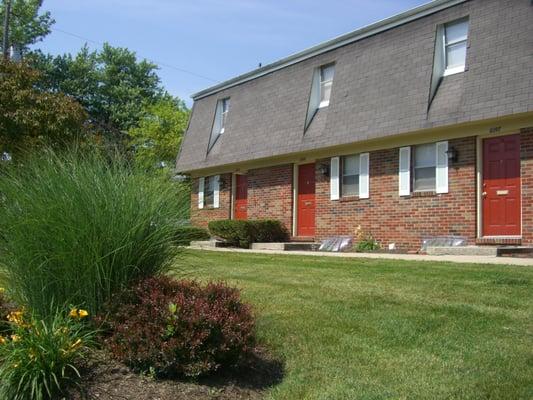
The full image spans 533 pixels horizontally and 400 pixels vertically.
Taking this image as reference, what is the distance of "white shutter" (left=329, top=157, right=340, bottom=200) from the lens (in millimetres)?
15609

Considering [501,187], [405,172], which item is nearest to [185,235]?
[501,187]

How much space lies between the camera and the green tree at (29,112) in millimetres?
15344

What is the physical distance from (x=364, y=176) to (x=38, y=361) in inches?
476

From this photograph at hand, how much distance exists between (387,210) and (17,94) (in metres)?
10.1

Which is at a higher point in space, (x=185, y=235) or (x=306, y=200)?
(x=306, y=200)

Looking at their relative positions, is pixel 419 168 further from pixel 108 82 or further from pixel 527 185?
pixel 108 82

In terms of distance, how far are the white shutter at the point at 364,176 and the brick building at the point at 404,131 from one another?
3cm

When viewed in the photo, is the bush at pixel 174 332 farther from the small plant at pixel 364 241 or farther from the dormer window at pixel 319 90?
the dormer window at pixel 319 90

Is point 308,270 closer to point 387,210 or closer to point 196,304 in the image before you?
point 196,304

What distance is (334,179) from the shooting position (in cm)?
1570

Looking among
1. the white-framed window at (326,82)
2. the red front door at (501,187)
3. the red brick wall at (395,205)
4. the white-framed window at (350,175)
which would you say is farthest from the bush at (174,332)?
the white-framed window at (326,82)

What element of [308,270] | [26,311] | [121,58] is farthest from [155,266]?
[121,58]

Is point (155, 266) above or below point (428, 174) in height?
below

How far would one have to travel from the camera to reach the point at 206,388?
3.76 meters
